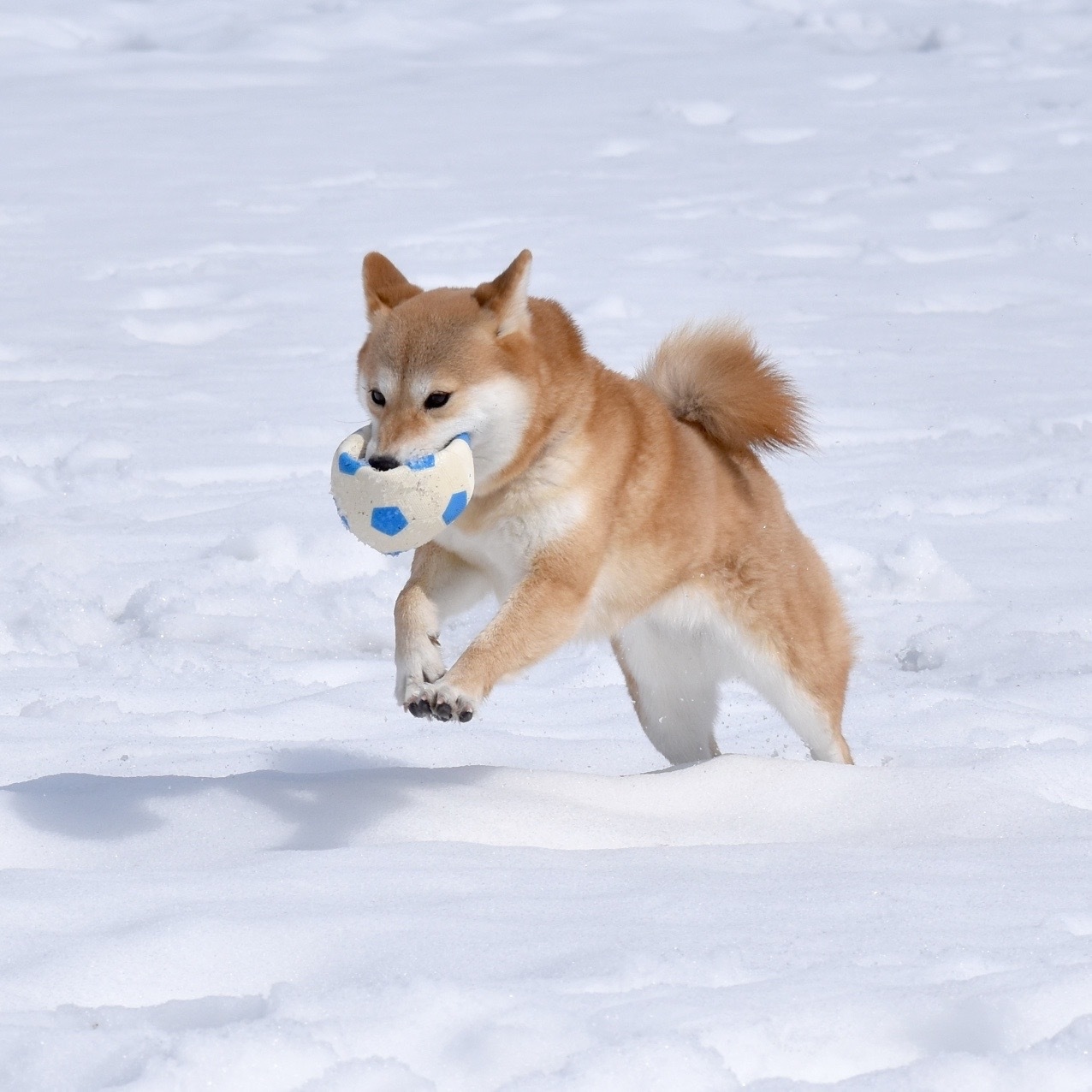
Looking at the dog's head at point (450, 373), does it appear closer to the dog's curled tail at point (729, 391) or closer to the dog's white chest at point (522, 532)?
the dog's white chest at point (522, 532)

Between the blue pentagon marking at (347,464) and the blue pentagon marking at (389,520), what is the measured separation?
3.6 inches

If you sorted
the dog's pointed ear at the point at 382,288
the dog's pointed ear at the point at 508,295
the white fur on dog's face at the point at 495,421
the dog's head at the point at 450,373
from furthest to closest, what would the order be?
the dog's pointed ear at the point at 382,288 → the dog's pointed ear at the point at 508,295 → the white fur on dog's face at the point at 495,421 → the dog's head at the point at 450,373

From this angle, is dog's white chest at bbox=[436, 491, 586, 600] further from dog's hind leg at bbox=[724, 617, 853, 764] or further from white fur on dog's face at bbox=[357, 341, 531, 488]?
dog's hind leg at bbox=[724, 617, 853, 764]

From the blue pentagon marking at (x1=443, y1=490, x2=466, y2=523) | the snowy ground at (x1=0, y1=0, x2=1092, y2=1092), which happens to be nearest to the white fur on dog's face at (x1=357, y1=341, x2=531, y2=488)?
the blue pentagon marking at (x1=443, y1=490, x2=466, y2=523)

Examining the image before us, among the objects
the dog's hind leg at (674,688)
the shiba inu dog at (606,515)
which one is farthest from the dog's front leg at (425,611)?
the dog's hind leg at (674,688)

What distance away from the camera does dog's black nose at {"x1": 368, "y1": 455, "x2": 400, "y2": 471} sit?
2.96 m

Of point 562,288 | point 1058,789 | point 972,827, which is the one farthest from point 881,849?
point 562,288

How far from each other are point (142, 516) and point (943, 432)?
134 inches

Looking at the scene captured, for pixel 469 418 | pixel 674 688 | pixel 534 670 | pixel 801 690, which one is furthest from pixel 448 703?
pixel 534 670

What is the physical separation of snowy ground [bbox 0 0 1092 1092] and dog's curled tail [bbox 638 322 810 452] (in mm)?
850

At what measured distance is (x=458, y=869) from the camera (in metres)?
2.54

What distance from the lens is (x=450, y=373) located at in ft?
10.3

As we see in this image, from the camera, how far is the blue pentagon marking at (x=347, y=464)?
9.83 ft

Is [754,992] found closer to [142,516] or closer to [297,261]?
[142,516]
